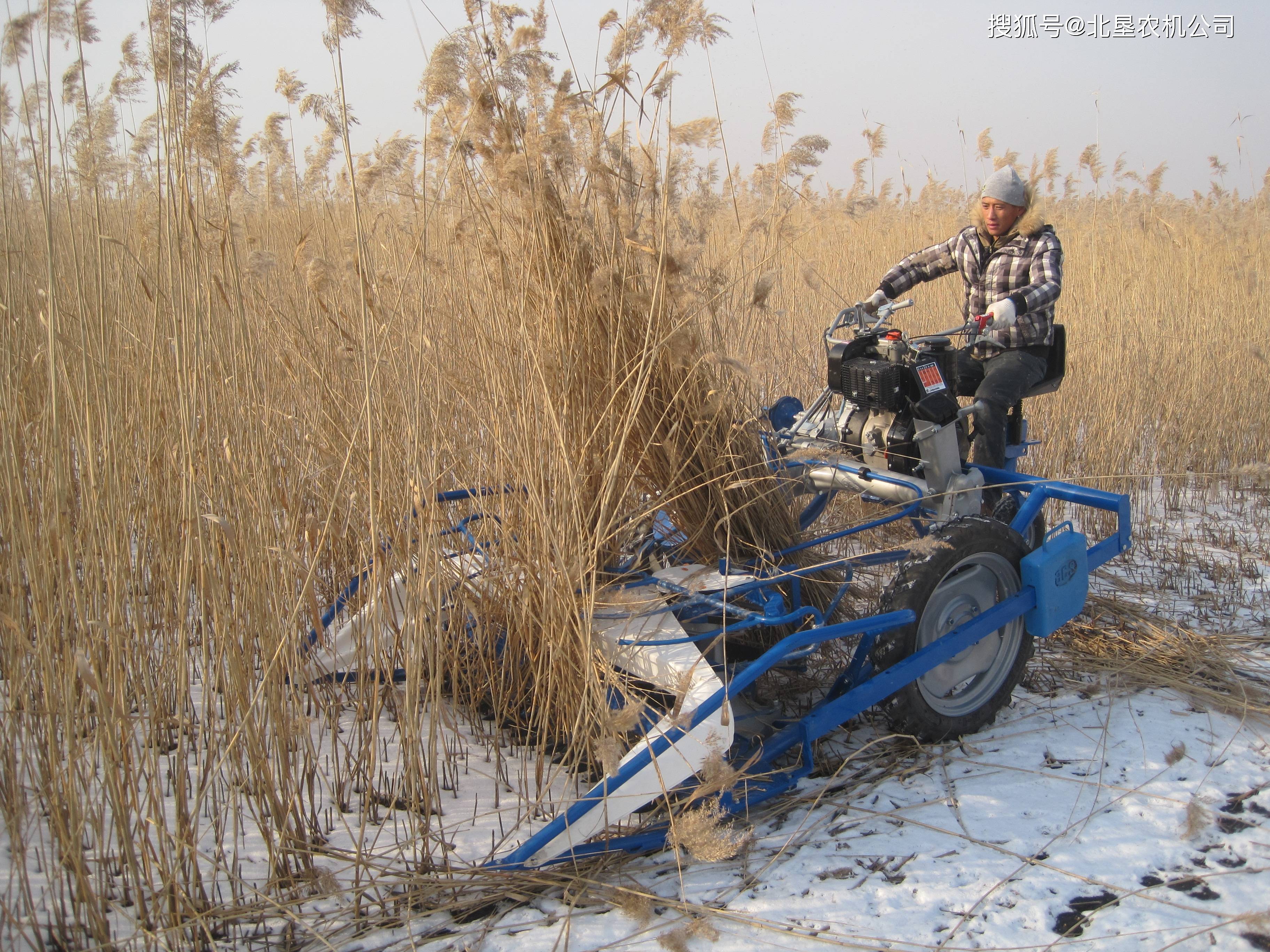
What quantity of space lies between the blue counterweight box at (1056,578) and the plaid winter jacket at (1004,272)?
1025 millimetres

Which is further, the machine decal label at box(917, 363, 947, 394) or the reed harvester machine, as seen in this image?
the machine decal label at box(917, 363, 947, 394)

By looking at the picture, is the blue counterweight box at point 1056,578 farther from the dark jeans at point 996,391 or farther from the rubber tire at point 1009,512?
the dark jeans at point 996,391

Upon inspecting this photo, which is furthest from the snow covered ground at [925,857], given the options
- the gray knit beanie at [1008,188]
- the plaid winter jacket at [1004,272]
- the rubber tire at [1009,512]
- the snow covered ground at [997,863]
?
the gray knit beanie at [1008,188]

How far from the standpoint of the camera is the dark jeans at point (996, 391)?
11.2 ft

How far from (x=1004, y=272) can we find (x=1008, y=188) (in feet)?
1.13

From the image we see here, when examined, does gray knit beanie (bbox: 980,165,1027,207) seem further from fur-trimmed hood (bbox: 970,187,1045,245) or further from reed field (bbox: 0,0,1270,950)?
reed field (bbox: 0,0,1270,950)

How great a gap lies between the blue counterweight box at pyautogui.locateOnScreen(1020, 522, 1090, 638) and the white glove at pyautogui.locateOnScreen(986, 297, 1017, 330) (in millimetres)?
740

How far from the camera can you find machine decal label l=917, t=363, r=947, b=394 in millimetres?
2812

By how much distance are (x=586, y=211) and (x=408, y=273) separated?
506 mm

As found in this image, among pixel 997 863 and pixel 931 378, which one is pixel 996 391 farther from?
pixel 997 863

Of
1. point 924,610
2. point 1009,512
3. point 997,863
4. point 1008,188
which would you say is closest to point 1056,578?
point 924,610

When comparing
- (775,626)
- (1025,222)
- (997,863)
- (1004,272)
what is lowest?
(997,863)

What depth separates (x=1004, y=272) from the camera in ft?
12.5

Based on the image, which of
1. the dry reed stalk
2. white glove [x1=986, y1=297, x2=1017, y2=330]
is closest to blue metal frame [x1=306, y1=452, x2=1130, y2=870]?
the dry reed stalk
